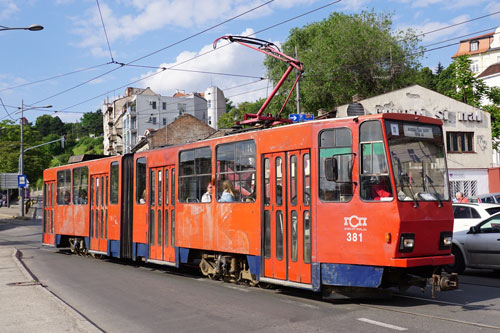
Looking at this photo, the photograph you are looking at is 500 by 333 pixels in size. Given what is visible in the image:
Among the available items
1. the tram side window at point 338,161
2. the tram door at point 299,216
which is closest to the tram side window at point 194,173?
the tram door at point 299,216

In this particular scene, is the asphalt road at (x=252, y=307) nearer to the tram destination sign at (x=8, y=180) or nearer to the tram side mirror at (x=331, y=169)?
the tram side mirror at (x=331, y=169)

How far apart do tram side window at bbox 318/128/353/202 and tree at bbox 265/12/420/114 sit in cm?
3511

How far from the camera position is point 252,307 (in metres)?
8.79

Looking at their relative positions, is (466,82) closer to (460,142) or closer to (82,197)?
(460,142)

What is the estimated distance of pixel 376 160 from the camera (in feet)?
27.9

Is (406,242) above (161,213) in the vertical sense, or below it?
below

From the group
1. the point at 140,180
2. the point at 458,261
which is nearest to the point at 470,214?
the point at 458,261

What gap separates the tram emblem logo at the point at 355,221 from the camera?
8.48 metres

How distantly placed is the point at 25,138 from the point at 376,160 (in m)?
80.2

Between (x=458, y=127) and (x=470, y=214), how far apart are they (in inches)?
879

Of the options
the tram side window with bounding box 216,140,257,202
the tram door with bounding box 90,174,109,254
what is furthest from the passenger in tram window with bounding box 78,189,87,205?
the tram side window with bounding box 216,140,257,202

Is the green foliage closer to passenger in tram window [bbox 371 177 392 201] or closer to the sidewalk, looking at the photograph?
the sidewalk

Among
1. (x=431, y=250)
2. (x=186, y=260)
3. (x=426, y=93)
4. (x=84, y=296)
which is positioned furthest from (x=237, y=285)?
(x=426, y=93)

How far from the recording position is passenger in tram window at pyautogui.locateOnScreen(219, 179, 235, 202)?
11.0 m
